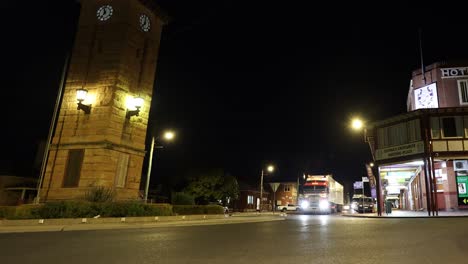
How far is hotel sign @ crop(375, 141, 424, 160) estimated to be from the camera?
26.5 m

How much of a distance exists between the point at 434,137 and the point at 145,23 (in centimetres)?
2348

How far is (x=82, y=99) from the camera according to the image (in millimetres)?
20516

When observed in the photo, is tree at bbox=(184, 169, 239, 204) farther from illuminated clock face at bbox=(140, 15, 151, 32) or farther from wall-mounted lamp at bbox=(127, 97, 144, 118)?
illuminated clock face at bbox=(140, 15, 151, 32)

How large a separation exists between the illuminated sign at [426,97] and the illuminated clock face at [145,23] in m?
25.9

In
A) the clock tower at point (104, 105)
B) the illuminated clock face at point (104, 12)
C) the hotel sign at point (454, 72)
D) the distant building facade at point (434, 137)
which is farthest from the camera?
the hotel sign at point (454, 72)

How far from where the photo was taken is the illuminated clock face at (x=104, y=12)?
22992mm

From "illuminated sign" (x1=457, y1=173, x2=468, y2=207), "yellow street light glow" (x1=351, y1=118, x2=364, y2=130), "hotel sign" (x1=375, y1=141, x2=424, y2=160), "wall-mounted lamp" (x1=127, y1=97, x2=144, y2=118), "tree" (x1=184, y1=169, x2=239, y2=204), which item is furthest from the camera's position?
"tree" (x1=184, y1=169, x2=239, y2=204)

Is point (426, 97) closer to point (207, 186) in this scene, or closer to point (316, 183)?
point (316, 183)

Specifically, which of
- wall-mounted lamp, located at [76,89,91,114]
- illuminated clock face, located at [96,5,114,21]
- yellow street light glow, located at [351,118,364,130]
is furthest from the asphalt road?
yellow street light glow, located at [351,118,364,130]

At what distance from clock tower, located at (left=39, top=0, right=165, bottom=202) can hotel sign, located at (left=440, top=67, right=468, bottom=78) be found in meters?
26.0

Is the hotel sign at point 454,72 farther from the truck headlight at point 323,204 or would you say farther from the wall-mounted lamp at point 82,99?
the wall-mounted lamp at point 82,99

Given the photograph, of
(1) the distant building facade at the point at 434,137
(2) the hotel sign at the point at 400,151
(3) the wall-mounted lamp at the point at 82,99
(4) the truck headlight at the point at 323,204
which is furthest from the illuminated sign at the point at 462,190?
(3) the wall-mounted lamp at the point at 82,99

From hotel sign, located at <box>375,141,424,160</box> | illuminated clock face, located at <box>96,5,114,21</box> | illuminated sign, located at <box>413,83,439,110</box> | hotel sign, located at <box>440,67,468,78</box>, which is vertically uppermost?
hotel sign, located at <box>440,67,468,78</box>

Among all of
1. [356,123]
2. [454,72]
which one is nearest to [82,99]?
[356,123]
